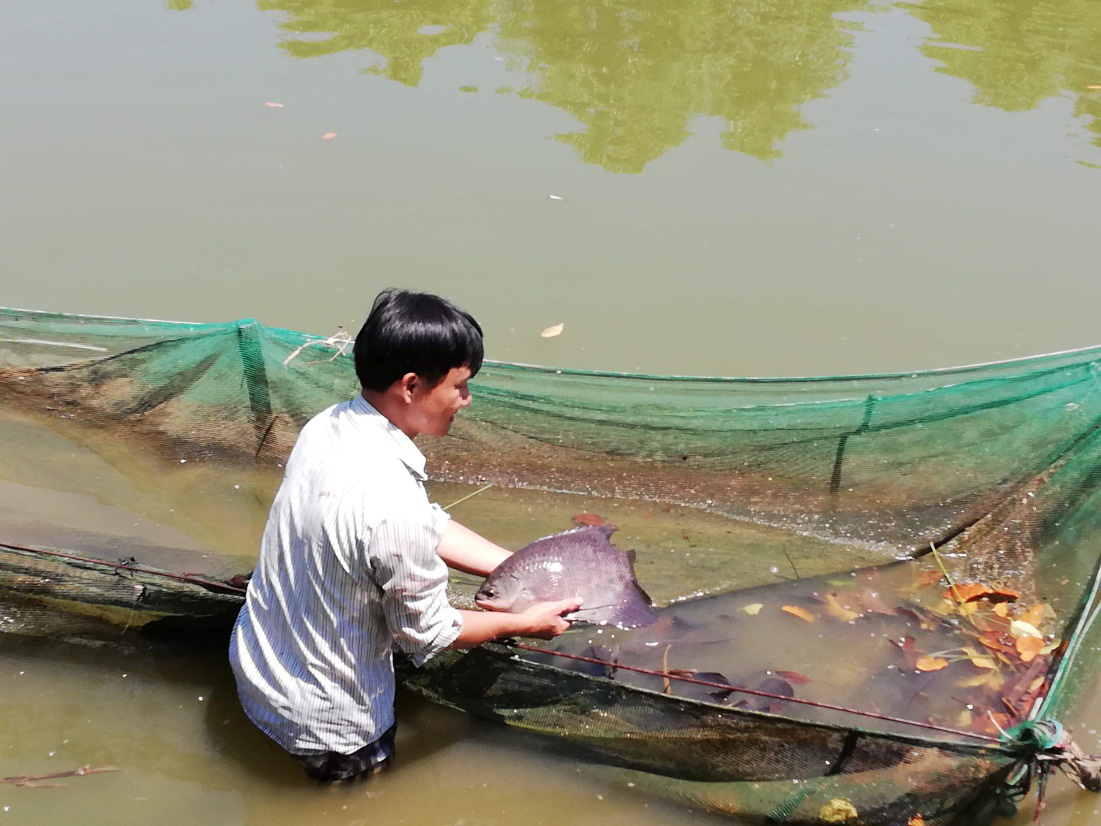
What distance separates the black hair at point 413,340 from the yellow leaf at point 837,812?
1.29 meters

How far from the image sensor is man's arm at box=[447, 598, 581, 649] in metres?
2.09

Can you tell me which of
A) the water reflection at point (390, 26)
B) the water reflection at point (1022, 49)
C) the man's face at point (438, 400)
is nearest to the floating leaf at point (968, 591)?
the man's face at point (438, 400)

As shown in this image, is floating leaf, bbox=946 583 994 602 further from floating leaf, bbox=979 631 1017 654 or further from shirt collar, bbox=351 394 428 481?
shirt collar, bbox=351 394 428 481

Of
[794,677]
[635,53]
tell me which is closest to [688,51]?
[635,53]

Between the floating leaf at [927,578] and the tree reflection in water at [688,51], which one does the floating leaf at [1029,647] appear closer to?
the floating leaf at [927,578]

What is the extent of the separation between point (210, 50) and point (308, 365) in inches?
Result: 184

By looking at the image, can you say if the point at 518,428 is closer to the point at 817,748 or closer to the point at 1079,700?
the point at 817,748

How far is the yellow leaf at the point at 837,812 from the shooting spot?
2.21 metres

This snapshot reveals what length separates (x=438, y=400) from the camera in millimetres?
1910

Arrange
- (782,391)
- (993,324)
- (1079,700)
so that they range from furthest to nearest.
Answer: (993,324), (782,391), (1079,700)

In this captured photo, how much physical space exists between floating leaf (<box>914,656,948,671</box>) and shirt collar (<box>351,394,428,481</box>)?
65.4 inches

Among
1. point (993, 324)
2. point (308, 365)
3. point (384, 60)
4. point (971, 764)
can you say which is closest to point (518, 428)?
point (308, 365)

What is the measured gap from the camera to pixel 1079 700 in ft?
8.38

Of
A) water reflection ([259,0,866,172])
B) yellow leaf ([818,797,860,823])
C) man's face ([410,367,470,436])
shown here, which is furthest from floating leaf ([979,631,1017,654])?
water reflection ([259,0,866,172])
